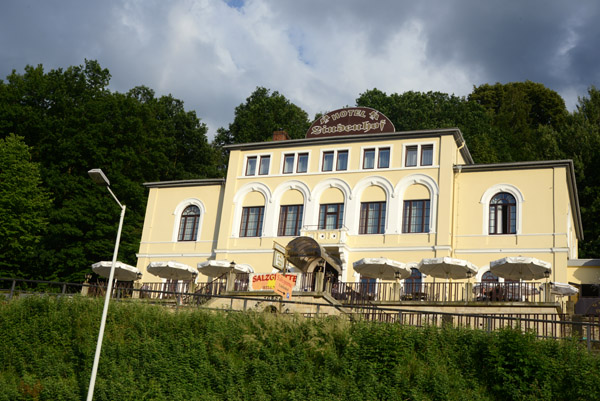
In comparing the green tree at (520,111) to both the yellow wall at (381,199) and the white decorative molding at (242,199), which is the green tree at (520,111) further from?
the white decorative molding at (242,199)

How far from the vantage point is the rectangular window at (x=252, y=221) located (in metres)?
A: 39.2

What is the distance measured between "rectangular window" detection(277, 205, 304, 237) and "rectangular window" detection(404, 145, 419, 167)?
6.09 m

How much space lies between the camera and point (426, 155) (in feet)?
122

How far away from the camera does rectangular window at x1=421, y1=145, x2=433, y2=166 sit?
36.9m

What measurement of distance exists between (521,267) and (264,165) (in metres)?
16.7

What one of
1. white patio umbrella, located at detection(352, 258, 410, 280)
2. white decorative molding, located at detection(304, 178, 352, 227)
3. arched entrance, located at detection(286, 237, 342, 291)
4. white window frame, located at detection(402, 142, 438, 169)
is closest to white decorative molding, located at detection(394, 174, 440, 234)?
white window frame, located at detection(402, 142, 438, 169)

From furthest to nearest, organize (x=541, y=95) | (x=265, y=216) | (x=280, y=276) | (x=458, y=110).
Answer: (x=541, y=95)
(x=458, y=110)
(x=265, y=216)
(x=280, y=276)

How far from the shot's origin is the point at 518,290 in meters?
29.0

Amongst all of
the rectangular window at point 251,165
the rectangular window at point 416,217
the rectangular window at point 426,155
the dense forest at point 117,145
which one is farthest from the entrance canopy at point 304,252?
the dense forest at point 117,145

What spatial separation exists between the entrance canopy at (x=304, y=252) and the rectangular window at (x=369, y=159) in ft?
20.1

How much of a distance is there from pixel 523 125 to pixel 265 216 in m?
35.0

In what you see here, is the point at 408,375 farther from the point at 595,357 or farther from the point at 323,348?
the point at 595,357

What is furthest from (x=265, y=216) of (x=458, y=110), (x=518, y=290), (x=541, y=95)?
(x=541, y=95)

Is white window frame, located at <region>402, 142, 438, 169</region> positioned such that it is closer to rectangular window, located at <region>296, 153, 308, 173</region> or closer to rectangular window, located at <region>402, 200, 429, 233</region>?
rectangular window, located at <region>402, 200, 429, 233</region>
